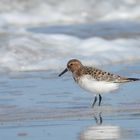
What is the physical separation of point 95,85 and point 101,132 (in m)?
1.46

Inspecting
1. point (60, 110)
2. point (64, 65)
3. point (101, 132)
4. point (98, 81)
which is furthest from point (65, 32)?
point (101, 132)

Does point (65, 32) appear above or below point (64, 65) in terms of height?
above

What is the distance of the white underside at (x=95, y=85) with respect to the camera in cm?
805

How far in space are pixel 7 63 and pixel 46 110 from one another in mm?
2858

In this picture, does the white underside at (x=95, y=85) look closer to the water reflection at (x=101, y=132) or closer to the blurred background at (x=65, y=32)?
the water reflection at (x=101, y=132)

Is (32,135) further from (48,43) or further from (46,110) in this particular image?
(48,43)

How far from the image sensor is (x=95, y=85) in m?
8.08

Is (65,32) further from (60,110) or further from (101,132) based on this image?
(101,132)

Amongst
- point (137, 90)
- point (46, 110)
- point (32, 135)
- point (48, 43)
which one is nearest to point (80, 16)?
point (48, 43)

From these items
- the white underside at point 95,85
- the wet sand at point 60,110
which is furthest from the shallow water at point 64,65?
the white underside at point 95,85

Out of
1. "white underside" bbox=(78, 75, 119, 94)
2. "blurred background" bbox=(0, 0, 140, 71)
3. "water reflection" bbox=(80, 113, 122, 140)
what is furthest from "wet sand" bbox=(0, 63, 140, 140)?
"blurred background" bbox=(0, 0, 140, 71)

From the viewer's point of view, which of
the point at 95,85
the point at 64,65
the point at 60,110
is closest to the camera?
the point at 60,110

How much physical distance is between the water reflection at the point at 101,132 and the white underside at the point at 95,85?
955 millimetres

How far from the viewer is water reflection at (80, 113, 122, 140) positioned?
254 inches
